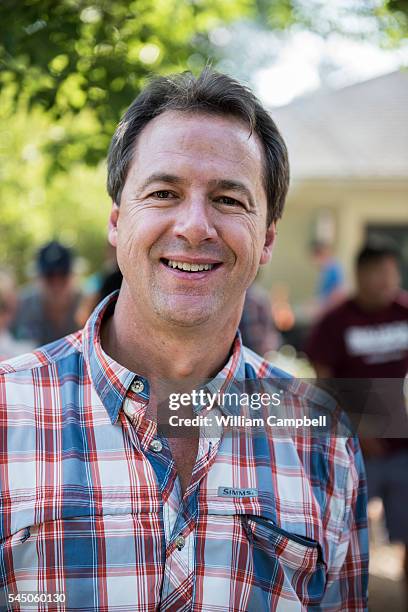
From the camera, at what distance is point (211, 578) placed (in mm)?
1909

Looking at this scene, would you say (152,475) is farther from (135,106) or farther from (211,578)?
(135,106)

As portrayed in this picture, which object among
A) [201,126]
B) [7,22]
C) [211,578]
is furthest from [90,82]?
[211,578]

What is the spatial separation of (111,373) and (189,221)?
0.44 metres

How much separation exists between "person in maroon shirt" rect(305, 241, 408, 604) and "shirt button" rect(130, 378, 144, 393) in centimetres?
329

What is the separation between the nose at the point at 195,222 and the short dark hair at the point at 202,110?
265 millimetres

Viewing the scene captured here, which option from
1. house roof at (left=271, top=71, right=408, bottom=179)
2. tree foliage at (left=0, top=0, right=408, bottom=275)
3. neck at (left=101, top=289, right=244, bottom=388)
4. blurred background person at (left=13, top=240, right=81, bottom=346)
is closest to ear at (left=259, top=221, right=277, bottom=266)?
neck at (left=101, top=289, right=244, bottom=388)

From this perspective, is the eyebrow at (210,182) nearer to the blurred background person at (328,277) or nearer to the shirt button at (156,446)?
the shirt button at (156,446)

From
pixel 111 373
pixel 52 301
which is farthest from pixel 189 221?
pixel 52 301

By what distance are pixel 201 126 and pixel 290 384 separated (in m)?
0.78

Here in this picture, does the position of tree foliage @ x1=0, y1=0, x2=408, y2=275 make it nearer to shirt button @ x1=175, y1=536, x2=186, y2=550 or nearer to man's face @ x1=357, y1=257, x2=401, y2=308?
shirt button @ x1=175, y1=536, x2=186, y2=550

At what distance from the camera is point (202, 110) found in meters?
2.12

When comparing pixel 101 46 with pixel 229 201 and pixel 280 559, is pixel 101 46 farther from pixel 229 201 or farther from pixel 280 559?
pixel 280 559

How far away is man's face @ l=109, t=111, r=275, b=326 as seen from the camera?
2.03 m


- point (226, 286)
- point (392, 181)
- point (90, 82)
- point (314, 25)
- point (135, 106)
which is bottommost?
point (226, 286)
